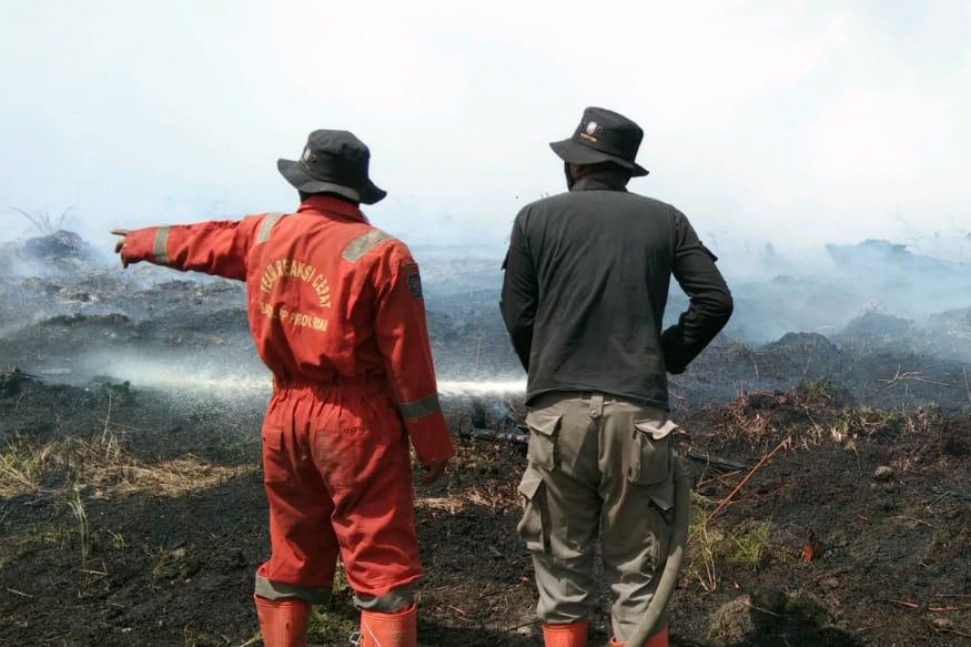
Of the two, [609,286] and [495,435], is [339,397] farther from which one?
[495,435]

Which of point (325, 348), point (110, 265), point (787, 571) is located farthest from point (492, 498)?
point (110, 265)

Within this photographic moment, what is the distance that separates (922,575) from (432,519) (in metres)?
2.80

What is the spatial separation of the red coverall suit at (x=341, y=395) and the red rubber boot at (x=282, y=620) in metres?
0.04

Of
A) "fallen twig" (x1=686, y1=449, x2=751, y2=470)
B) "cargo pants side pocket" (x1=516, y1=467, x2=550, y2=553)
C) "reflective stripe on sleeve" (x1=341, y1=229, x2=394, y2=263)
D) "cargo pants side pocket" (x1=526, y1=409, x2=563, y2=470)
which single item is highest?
"reflective stripe on sleeve" (x1=341, y1=229, x2=394, y2=263)

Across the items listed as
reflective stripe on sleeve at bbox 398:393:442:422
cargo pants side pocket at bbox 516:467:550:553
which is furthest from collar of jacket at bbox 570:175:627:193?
cargo pants side pocket at bbox 516:467:550:553

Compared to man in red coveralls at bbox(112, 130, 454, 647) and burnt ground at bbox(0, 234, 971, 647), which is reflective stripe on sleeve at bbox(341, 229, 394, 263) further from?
burnt ground at bbox(0, 234, 971, 647)

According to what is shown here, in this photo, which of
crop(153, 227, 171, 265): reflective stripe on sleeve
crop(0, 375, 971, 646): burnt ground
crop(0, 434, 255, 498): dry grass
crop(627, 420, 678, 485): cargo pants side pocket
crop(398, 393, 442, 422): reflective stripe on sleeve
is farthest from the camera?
crop(0, 434, 255, 498): dry grass

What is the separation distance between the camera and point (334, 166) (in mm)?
3234

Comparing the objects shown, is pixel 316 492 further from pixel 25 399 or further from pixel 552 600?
pixel 25 399

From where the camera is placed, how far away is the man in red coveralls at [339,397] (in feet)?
10.2

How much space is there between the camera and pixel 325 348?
308 cm

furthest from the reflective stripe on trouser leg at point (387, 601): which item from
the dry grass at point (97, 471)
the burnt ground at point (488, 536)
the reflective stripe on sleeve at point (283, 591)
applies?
the dry grass at point (97, 471)

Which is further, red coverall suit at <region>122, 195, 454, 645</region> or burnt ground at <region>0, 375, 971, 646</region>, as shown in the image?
burnt ground at <region>0, 375, 971, 646</region>

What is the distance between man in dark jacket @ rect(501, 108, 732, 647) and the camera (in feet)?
10.2
